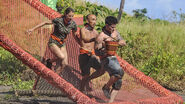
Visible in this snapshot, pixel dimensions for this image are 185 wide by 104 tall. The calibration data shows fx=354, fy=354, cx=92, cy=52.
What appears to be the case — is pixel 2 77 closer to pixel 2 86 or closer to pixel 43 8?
pixel 2 86

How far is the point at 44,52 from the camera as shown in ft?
21.3

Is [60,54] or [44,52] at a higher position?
[60,54]

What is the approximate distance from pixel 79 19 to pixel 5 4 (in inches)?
55.3

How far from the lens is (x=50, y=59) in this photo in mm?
6055

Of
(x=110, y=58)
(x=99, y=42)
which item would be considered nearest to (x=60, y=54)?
(x=99, y=42)

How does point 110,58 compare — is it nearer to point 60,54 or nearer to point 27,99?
point 60,54

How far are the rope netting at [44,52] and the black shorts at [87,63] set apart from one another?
272 millimetres

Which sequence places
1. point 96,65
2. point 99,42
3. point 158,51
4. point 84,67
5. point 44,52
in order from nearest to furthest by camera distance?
1. point 99,42
2. point 96,65
3. point 84,67
4. point 44,52
5. point 158,51

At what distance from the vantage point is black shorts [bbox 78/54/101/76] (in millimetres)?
5641

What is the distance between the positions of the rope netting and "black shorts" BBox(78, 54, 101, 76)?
272 mm

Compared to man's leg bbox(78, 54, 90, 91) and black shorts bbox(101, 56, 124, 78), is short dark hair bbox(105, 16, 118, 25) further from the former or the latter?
man's leg bbox(78, 54, 90, 91)

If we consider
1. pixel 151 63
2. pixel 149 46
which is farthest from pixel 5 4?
pixel 149 46

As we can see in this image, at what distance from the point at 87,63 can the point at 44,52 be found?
104cm

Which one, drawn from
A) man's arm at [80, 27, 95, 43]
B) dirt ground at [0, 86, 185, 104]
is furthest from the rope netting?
man's arm at [80, 27, 95, 43]
